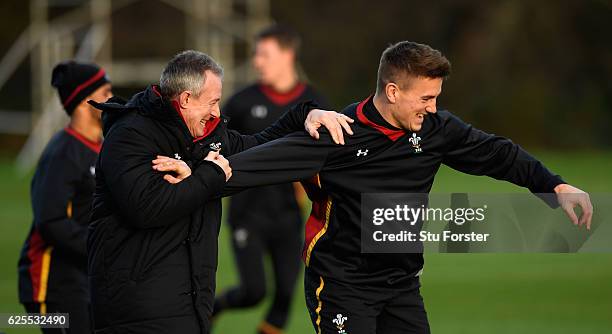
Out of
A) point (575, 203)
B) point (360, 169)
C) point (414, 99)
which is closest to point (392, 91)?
point (414, 99)

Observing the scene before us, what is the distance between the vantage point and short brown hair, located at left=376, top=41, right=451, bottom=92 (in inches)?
190

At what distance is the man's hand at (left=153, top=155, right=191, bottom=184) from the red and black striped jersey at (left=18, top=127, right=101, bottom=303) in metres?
1.29

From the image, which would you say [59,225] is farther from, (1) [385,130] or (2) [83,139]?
(1) [385,130]

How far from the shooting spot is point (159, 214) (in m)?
4.38

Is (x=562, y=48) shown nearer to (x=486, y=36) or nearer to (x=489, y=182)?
(x=486, y=36)

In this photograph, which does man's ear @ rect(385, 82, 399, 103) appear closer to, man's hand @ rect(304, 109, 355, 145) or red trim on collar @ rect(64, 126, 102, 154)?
man's hand @ rect(304, 109, 355, 145)

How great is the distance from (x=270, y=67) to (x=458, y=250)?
3.78 metres

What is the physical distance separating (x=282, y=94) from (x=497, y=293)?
299cm

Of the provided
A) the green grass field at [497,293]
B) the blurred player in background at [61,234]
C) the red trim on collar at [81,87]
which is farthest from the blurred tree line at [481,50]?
the blurred player in background at [61,234]

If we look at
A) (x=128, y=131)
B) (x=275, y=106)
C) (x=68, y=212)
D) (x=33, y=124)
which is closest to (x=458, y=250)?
(x=128, y=131)

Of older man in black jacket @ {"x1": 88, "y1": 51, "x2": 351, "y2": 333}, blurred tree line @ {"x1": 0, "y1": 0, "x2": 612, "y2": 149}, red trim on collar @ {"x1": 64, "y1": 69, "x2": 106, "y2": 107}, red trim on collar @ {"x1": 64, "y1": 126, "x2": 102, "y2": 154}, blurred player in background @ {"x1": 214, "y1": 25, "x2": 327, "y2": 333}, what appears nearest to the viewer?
older man in black jacket @ {"x1": 88, "y1": 51, "x2": 351, "y2": 333}

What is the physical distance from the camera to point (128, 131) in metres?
4.53

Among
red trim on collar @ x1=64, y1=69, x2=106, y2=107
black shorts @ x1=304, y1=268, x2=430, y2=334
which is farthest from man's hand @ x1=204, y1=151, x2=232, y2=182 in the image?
red trim on collar @ x1=64, y1=69, x2=106, y2=107

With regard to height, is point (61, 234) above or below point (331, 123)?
below
